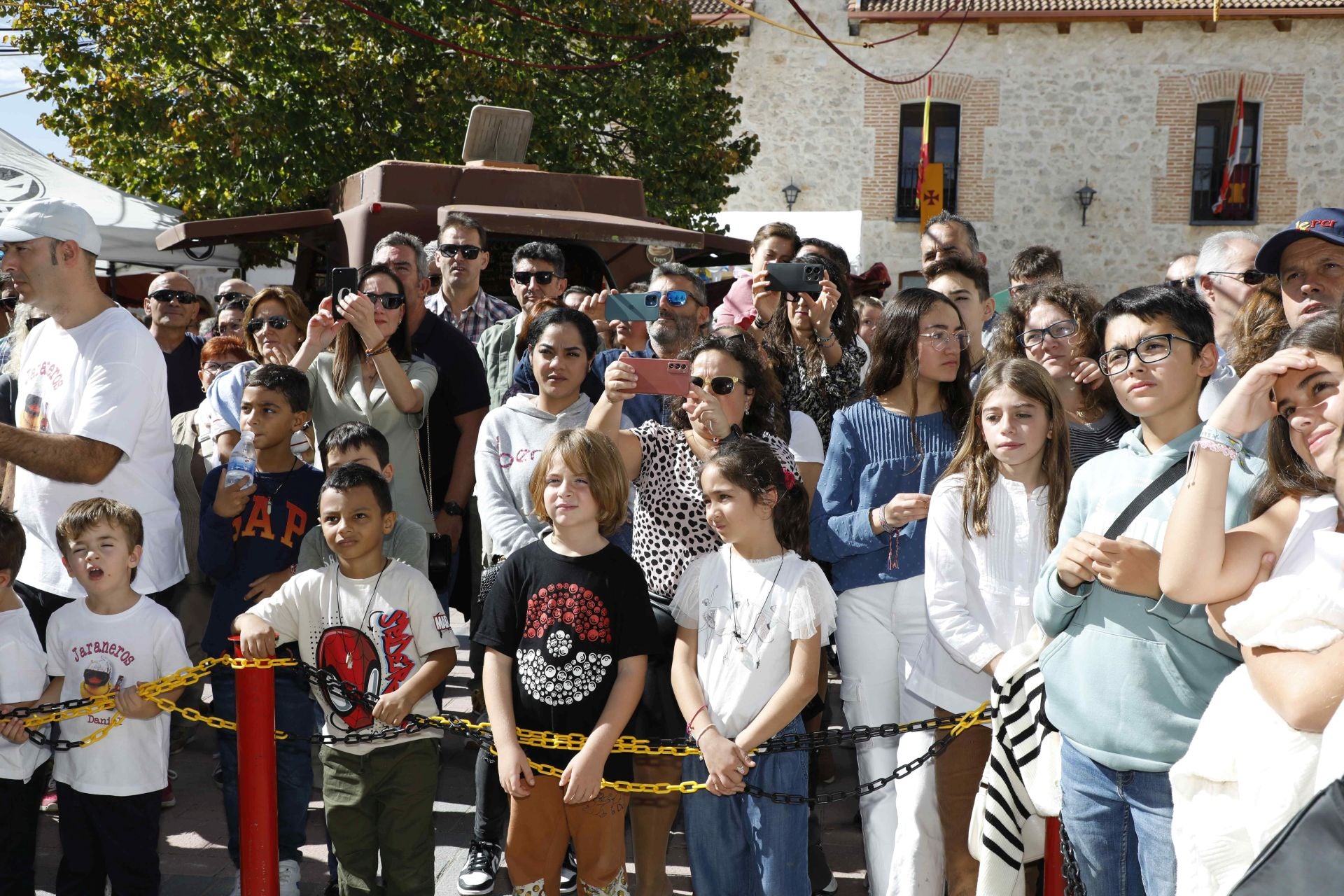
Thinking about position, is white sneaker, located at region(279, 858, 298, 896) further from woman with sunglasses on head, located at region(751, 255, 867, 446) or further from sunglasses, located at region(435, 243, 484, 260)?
sunglasses, located at region(435, 243, 484, 260)

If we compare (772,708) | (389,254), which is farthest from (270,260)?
(772,708)

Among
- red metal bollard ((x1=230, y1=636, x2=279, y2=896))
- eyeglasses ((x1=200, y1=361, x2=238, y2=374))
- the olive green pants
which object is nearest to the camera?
red metal bollard ((x1=230, y1=636, x2=279, y2=896))

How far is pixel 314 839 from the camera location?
452 centimetres

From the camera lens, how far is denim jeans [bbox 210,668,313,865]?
3.87m

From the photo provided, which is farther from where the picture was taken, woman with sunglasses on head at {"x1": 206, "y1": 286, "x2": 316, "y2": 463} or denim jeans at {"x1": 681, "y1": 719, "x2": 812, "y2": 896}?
woman with sunglasses on head at {"x1": 206, "y1": 286, "x2": 316, "y2": 463}

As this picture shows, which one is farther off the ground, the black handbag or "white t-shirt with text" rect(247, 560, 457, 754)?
the black handbag

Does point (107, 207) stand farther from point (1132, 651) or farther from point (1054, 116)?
point (1054, 116)

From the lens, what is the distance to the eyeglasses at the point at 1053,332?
418cm

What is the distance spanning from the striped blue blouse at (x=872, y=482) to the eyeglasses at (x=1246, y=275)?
65.0 inches

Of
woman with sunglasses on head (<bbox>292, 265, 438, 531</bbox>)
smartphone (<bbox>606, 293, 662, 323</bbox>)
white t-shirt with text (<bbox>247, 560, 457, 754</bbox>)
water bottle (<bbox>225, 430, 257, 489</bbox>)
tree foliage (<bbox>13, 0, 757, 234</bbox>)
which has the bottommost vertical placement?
white t-shirt with text (<bbox>247, 560, 457, 754</bbox>)

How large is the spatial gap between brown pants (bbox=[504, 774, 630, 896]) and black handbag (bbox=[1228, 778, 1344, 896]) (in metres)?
2.20

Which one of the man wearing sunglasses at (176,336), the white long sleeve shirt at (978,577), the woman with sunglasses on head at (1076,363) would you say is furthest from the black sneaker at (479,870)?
the man wearing sunglasses at (176,336)

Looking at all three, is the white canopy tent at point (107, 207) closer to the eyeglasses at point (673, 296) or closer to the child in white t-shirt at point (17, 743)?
the eyeglasses at point (673, 296)

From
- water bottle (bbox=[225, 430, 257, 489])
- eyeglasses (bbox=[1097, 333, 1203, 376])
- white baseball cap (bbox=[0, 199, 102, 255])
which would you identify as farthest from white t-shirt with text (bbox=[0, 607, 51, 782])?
eyeglasses (bbox=[1097, 333, 1203, 376])
